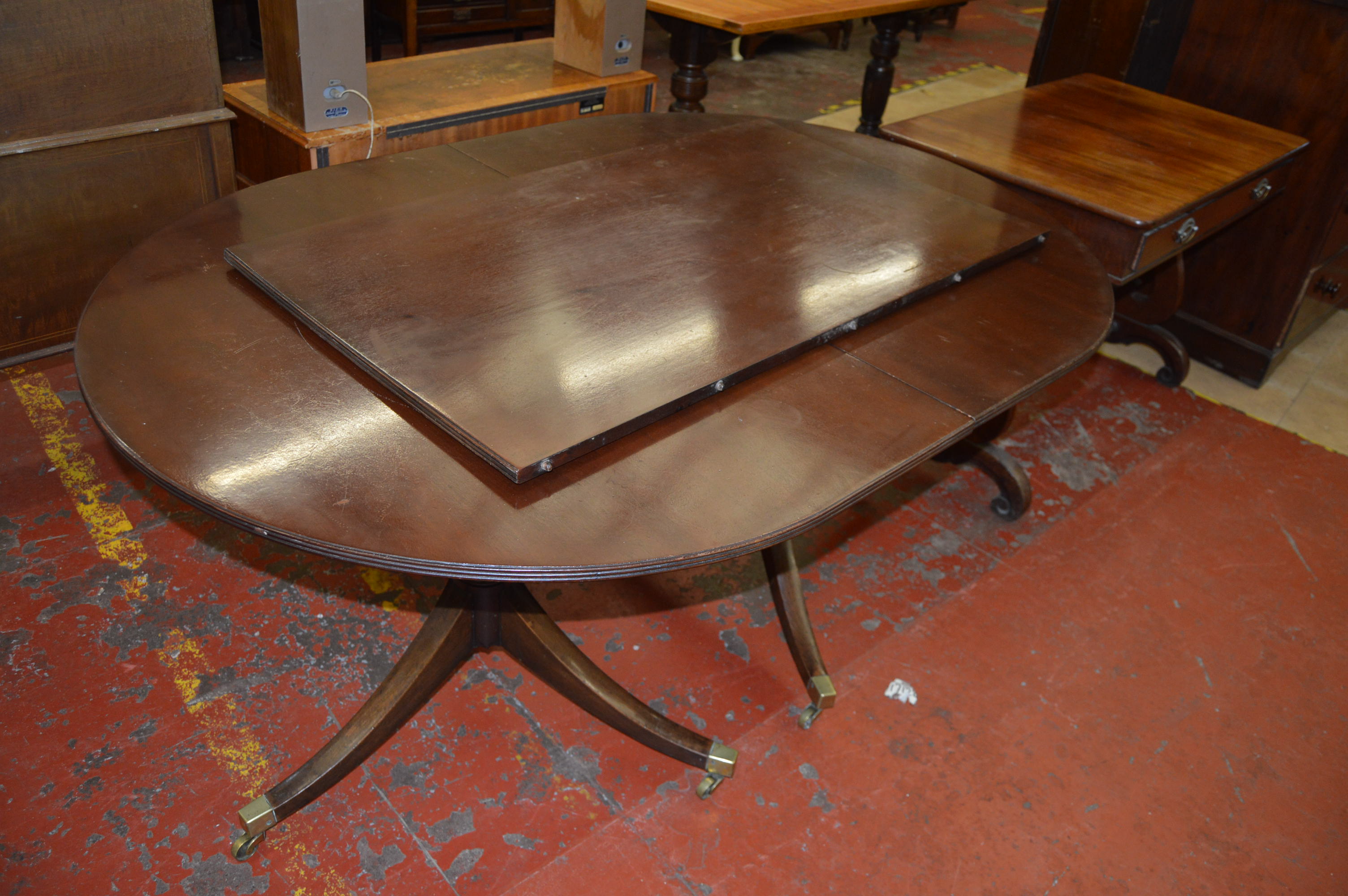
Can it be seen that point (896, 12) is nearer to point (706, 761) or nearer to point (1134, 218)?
point (1134, 218)

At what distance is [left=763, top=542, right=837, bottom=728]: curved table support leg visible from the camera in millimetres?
1979

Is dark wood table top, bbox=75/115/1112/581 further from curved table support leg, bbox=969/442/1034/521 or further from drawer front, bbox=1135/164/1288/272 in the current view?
curved table support leg, bbox=969/442/1034/521

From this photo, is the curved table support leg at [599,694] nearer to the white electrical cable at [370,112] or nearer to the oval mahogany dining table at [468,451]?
the oval mahogany dining table at [468,451]

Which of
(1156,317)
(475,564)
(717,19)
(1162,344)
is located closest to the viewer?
(475,564)

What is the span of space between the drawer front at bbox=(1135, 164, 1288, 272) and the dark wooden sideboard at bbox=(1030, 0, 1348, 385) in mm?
289

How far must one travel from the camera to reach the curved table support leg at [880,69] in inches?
160

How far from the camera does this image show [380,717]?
68.5 inches

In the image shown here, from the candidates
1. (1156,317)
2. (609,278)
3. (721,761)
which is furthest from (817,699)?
(1156,317)

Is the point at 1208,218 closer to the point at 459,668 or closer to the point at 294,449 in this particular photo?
the point at 459,668

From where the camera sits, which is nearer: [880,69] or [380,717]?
[380,717]

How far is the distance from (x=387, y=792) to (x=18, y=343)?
171cm

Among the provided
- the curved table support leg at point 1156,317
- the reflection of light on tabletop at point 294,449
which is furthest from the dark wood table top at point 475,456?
the curved table support leg at point 1156,317

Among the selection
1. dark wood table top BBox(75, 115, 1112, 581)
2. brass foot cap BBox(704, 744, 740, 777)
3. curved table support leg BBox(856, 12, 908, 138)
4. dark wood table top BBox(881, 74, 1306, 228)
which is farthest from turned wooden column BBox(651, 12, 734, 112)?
brass foot cap BBox(704, 744, 740, 777)

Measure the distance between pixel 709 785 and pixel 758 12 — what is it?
246 cm
